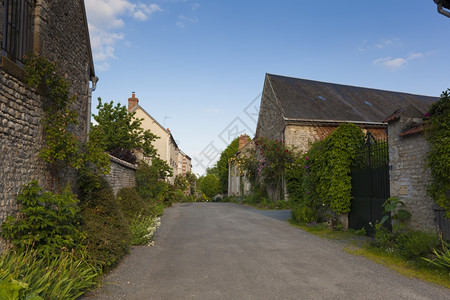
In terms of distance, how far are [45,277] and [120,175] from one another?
28.5ft

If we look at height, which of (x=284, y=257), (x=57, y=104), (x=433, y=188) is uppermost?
(x=57, y=104)

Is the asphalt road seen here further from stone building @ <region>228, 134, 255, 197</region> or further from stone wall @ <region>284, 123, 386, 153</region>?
stone building @ <region>228, 134, 255, 197</region>

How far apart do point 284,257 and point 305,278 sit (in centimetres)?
138

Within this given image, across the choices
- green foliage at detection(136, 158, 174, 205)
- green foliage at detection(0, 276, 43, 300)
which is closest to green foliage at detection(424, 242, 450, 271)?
green foliage at detection(0, 276, 43, 300)

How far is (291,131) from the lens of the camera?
747 inches

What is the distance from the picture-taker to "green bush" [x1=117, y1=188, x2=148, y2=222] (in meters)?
9.98

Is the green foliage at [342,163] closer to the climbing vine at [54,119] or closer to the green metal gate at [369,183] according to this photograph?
the green metal gate at [369,183]

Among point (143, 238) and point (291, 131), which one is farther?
point (291, 131)

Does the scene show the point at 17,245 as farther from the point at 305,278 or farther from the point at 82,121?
the point at 82,121

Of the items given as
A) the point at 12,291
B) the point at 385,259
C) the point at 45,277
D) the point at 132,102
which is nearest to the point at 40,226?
the point at 45,277

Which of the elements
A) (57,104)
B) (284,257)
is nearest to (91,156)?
(57,104)

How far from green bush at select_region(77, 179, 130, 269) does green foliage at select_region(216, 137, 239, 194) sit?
33.3 metres

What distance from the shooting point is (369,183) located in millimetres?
8688

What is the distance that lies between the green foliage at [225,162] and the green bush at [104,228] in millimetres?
33328
